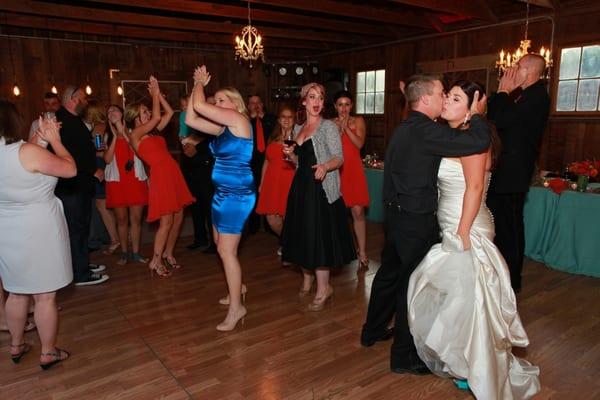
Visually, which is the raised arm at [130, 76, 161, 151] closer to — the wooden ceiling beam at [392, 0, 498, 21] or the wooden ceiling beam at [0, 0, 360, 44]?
the wooden ceiling beam at [392, 0, 498, 21]

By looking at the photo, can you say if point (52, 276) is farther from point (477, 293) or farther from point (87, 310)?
point (477, 293)

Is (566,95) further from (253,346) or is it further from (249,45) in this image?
(253,346)

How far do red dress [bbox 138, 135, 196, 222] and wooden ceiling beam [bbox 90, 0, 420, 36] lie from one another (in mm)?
2563

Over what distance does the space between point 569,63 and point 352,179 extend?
4015 millimetres

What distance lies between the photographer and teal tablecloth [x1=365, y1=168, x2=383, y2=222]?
5.99 meters

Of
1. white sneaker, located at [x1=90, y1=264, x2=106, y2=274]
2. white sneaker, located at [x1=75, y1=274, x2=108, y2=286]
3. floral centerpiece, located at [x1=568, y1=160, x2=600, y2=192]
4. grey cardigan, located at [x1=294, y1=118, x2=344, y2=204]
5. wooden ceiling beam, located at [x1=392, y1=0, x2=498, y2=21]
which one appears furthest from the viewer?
wooden ceiling beam, located at [x1=392, y1=0, x2=498, y2=21]

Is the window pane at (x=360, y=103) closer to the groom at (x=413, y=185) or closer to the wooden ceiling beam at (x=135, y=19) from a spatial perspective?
the wooden ceiling beam at (x=135, y=19)

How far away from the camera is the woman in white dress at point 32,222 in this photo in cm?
227

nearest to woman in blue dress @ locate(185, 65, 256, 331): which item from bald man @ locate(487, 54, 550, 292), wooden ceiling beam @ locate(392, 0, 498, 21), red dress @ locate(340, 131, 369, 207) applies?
red dress @ locate(340, 131, 369, 207)

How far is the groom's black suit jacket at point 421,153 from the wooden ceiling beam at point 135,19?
18.8 feet

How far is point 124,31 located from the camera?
758cm

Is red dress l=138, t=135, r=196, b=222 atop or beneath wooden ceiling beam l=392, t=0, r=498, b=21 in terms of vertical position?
beneath

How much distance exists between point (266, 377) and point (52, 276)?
1358 mm

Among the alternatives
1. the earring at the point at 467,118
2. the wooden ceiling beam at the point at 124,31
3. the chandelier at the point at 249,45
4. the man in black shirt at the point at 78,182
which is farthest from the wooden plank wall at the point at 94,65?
the earring at the point at 467,118
